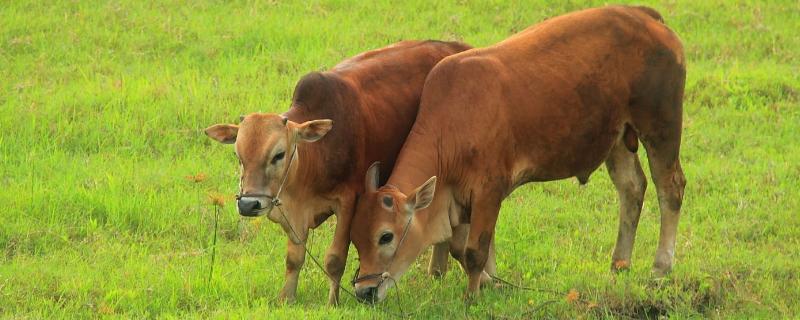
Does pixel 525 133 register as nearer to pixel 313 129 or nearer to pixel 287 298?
pixel 313 129

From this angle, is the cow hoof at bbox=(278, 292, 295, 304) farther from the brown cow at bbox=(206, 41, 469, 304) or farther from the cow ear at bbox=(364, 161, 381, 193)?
the cow ear at bbox=(364, 161, 381, 193)

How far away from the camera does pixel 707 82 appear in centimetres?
1427

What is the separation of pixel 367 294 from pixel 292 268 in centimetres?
65

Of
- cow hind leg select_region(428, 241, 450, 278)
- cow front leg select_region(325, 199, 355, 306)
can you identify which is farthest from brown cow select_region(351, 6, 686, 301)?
cow hind leg select_region(428, 241, 450, 278)

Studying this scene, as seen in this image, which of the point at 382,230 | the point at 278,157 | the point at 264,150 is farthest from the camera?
the point at 382,230

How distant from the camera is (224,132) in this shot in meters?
9.01

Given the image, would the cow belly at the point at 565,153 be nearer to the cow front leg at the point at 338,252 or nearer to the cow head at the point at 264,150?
the cow front leg at the point at 338,252

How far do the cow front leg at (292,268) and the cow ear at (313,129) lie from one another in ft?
2.73

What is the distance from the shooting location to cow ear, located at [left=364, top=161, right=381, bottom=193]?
9.13 m

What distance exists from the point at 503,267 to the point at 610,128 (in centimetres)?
128

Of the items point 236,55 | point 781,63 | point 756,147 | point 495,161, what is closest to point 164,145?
point 236,55

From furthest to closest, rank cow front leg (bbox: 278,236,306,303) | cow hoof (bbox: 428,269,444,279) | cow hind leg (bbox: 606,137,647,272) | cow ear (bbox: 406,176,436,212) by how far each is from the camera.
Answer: cow hind leg (bbox: 606,137,647,272), cow hoof (bbox: 428,269,444,279), cow front leg (bbox: 278,236,306,303), cow ear (bbox: 406,176,436,212)

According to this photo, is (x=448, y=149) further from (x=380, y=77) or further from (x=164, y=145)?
(x=164, y=145)

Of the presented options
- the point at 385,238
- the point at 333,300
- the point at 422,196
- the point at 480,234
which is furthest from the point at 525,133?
the point at 333,300
